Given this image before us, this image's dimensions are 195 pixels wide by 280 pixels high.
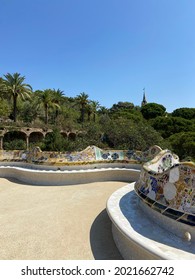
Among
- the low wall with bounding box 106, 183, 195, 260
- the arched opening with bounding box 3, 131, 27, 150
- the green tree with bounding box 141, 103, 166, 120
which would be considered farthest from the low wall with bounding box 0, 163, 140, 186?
the green tree with bounding box 141, 103, 166, 120

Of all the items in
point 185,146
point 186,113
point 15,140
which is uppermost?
point 186,113

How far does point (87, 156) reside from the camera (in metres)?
8.57

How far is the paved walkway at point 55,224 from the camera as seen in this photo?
354 cm

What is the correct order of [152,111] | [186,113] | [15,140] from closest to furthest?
[15,140], [186,113], [152,111]

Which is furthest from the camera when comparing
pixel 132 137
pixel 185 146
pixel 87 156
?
pixel 185 146

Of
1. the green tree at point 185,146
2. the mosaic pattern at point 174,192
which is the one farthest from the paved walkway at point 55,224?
the green tree at point 185,146

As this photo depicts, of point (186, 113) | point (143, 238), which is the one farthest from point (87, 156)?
point (186, 113)

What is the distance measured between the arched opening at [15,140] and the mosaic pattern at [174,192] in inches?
836

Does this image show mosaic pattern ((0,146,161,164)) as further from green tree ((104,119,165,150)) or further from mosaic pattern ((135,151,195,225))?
green tree ((104,119,165,150))

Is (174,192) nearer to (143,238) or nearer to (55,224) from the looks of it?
(143,238)

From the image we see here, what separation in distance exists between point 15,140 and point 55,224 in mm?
21916

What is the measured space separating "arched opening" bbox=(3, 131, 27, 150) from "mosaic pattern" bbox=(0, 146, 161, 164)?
14857mm
